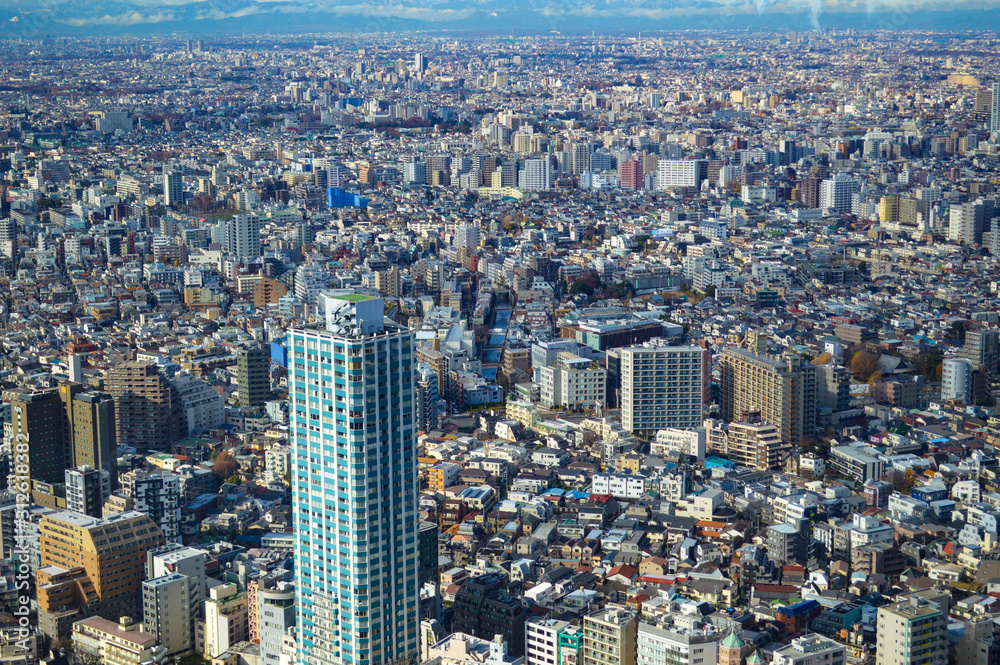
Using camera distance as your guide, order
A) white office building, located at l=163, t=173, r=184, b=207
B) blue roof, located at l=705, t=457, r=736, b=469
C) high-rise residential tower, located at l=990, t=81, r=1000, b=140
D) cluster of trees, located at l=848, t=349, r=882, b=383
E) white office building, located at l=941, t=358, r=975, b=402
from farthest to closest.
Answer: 1. high-rise residential tower, located at l=990, t=81, r=1000, b=140
2. white office building, located at l=163, t=173, r=184, b=207
3. cluster of trees, located at l=848, t=349, r=882, b=383
4. white office building, located at l=941, t=358, r=975, b=402
5. blue roof, located at l=705, t=457, r=736, b=469

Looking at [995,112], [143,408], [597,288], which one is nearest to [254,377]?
[143,408]

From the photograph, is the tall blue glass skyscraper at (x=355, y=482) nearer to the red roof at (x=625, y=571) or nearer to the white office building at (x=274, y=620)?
the white office building at (x=274, y=620)

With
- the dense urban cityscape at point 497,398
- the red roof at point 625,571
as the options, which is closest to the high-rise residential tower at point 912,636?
the dense urban cityscape at point 497,398

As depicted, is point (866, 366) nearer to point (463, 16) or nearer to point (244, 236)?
point (244, 236)

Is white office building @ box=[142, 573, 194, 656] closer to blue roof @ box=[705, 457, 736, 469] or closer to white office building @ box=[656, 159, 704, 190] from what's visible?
blue roof @ box=[705, 457, 736, 469]

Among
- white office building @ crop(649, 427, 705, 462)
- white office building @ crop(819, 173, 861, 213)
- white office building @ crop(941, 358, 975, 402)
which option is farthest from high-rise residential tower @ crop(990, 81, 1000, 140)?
white office building @ crop(649, 427, 705, 462)
